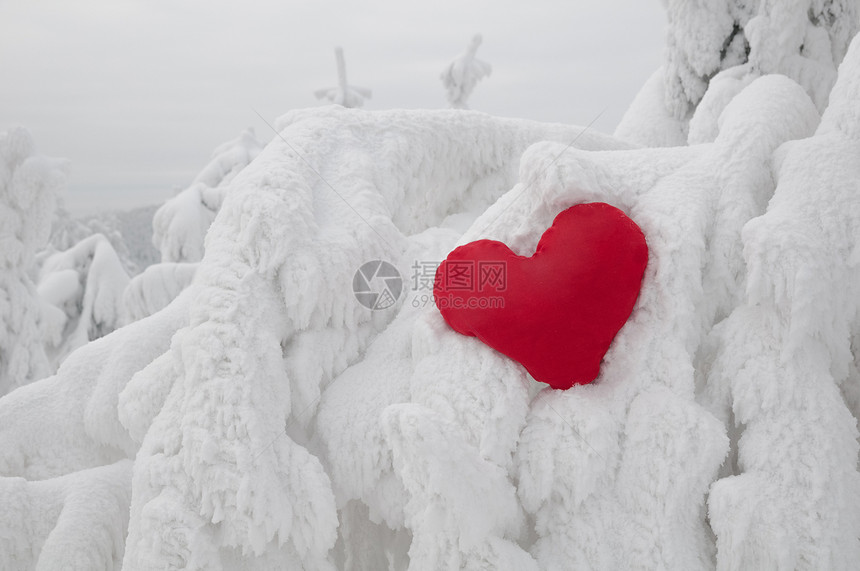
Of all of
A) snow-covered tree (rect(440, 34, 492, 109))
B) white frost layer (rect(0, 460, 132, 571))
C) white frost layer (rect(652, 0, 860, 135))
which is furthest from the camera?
snow-covered tree (rect(440, 34, 492, 109))


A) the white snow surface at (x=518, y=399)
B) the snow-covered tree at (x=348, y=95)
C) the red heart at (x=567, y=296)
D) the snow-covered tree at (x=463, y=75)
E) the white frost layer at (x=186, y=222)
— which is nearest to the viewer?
the white snow surface at (x=518, y=399)

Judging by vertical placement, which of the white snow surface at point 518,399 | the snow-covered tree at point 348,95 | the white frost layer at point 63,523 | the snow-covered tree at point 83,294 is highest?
the snow-covered tree at point 348,95

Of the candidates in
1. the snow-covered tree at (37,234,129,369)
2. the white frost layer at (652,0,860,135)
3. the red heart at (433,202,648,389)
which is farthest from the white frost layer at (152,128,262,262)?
the red heart at (433,202,648,389)

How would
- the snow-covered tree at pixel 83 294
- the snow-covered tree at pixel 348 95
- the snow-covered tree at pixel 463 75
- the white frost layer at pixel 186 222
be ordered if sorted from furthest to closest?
the white frost layer at pixel 186 222 → the snow-covered tree at pixel 83 294 → the snow-covered tree at pixel 348 95 → the snow-covered tree at pixel 463 75

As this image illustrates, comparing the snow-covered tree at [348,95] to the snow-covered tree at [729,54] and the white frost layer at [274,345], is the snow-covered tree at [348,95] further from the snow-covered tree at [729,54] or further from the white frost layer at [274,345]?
the white frost layer at [274,345]

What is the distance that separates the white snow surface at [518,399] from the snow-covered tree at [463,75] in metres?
5.68

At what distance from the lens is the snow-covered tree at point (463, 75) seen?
23.4 feet

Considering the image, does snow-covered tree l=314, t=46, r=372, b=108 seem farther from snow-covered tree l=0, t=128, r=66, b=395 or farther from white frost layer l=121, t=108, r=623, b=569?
white frost layer l=121, t=108, r=623, b=569

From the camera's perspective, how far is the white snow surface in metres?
1.33

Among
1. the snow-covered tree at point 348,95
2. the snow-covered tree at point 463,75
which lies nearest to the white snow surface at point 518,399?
the snow-covered tree at point 463,75

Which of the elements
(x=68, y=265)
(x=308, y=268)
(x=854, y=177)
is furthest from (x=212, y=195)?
(x=854, y=177)

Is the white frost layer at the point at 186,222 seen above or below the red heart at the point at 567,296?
below

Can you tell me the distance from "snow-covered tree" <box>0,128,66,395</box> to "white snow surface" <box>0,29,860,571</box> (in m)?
5.29

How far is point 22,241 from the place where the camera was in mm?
6195
